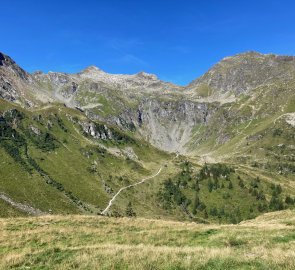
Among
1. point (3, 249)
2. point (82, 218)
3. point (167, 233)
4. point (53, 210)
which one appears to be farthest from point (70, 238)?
point (53, 210)

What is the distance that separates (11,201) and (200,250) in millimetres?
184257

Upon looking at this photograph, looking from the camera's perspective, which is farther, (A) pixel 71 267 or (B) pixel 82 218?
(B) pixel 82 218

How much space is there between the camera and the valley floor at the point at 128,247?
58.2ft

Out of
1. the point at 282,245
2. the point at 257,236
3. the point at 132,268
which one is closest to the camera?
the point at 132,268

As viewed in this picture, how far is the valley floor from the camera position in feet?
58.2

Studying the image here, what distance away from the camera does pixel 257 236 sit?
28953 mm

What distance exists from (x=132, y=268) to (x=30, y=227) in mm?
20893

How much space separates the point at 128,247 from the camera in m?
22.5

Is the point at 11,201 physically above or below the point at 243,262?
below

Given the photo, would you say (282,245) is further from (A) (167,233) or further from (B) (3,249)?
(B) (3,249)

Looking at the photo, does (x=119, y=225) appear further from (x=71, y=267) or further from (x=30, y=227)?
(x=71, y=267)

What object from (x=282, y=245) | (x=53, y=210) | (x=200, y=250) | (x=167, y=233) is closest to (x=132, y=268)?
(x=200, y=250)

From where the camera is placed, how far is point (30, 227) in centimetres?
3469

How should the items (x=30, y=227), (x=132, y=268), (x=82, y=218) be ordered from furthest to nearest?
(x=82, y=218), (x=30, y=227), (x=132, y=268)
